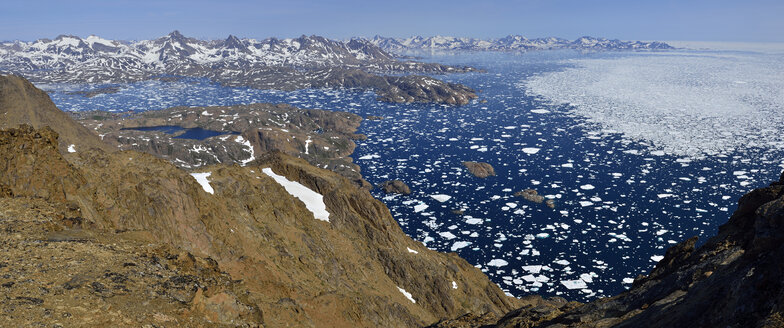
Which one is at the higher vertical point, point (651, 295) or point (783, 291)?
point (783, 291)

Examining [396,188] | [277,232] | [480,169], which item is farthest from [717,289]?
[480,169]

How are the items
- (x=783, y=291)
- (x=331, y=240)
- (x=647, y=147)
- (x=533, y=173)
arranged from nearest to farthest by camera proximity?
1. (x=783, y=291)
2. (x=331, y=240)
3. (x=533, y=173)
4. (x=647, y=147)

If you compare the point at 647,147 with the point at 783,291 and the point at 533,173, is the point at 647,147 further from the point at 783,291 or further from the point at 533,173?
the point at 783,291

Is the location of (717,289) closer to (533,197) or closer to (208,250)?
(208,250)

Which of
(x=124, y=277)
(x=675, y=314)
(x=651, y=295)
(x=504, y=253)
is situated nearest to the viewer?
(x=675, y=314)

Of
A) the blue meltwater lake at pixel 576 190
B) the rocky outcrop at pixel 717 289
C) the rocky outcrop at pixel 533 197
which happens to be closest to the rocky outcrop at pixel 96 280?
the rocky outcrop at pixel 717 289

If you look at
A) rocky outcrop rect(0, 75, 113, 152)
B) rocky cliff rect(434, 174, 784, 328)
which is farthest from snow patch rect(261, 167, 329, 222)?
rocky outcrop rect(0, 75, 113, 152)

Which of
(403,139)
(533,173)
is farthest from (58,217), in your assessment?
(403,139)

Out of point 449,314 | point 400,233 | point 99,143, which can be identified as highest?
point 99,143
